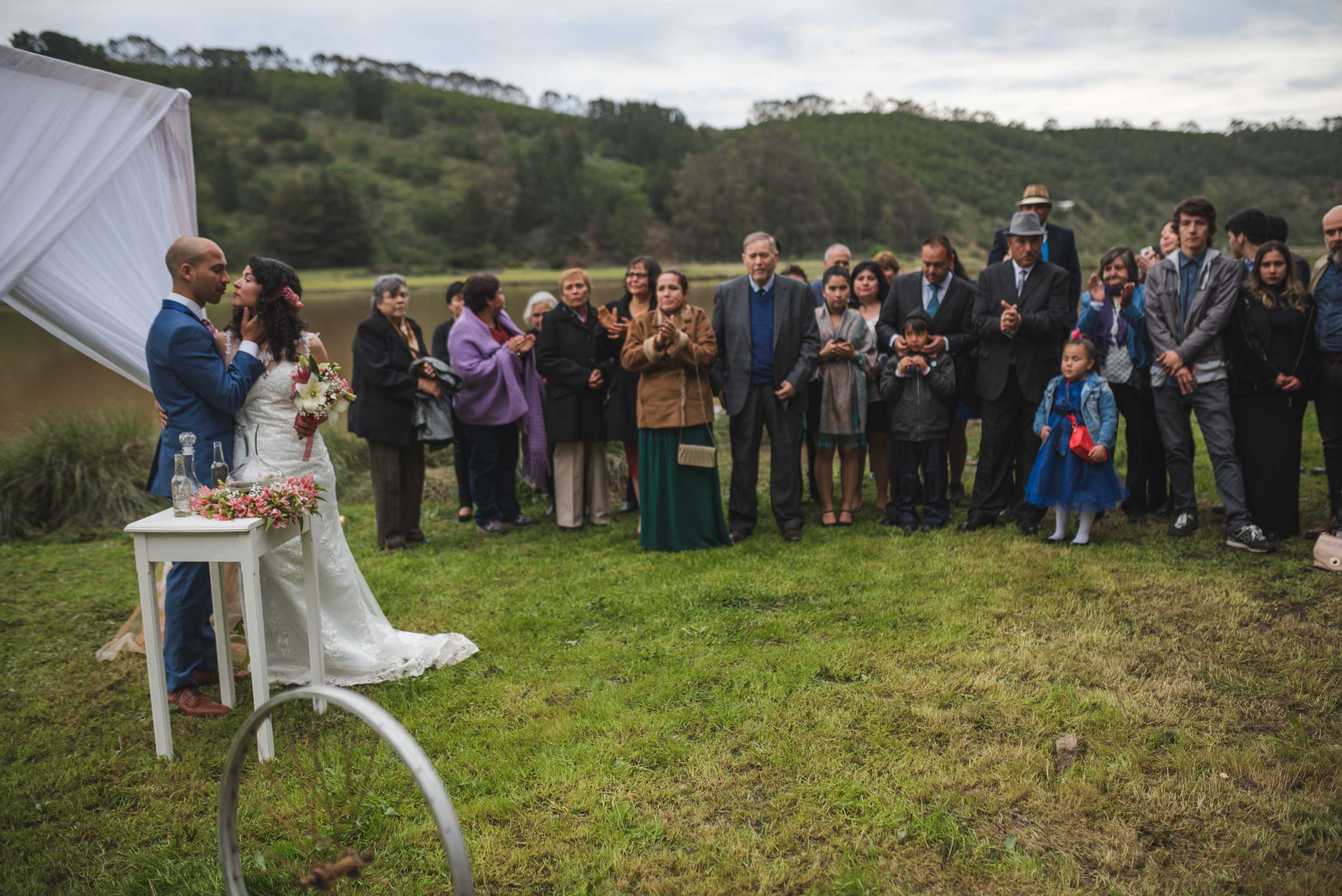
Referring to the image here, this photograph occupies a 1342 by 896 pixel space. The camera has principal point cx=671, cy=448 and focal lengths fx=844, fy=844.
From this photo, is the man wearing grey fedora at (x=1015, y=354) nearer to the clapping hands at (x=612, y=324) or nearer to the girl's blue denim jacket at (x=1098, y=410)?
the girl's blue denim jacket at (x=1098, y=410)

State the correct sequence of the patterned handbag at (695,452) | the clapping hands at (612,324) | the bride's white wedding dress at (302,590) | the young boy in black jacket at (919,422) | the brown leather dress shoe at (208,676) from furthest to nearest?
the clapping hands at (612,324), the young boy in black jacket at (919,422), the patterned handbag at (695,452), the brown leather dress shoe at (208,676), the bride's white wedding dress at (302,590)

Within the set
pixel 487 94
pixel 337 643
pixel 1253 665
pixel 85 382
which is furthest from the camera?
pixel 487 94

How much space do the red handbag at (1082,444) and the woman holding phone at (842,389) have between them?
65.3 inches

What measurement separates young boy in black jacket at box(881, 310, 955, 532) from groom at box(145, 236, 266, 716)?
186 inches

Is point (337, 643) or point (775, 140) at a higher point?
point (775, 140)

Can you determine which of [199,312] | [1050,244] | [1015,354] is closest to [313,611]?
[199,312]

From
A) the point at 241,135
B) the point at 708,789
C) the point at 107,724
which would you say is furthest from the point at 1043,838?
the point at 241,135

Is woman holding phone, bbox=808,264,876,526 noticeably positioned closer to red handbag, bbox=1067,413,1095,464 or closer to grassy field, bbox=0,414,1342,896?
grassy field, bbox=0,414,1342,896

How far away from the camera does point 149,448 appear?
31.8 feet

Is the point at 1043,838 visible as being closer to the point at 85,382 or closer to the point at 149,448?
the point at 149,448

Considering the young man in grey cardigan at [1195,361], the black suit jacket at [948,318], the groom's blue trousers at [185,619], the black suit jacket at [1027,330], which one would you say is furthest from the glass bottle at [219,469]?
the young man in grey cardigan at [1195,361]

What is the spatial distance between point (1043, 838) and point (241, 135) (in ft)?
327

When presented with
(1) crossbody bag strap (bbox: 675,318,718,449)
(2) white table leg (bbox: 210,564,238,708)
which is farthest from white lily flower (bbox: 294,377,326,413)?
(1) crossbody bag strap (bbox: 675,318,718,449)

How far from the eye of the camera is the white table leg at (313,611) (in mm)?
4023
